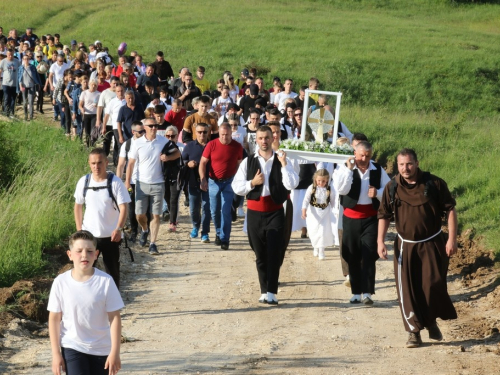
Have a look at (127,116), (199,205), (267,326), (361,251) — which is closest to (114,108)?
(127,116)

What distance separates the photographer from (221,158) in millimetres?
15086

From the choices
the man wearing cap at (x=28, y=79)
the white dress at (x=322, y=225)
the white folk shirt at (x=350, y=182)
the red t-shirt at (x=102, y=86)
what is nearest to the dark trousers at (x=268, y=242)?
the white folk shirt at (x=350, y=182)

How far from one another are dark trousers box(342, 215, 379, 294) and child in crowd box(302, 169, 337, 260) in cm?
215

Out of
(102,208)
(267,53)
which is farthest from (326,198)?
(267,53)

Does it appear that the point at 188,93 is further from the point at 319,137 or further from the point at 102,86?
the point at 319,137

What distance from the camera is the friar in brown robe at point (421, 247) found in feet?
33.0

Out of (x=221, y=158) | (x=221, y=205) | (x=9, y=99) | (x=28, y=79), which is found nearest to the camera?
(x=221, y=158)

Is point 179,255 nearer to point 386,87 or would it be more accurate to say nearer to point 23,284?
point 23,284

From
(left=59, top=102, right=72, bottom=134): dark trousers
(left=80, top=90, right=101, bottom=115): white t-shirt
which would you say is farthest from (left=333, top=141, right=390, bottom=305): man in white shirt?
(left=59, top=102, right=72, bottom=134): dark trousers

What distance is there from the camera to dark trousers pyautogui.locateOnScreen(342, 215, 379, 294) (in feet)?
39.1

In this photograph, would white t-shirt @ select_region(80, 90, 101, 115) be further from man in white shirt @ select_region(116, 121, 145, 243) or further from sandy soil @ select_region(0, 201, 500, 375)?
sandy soil @ select_region(0, 201, 500, 375)

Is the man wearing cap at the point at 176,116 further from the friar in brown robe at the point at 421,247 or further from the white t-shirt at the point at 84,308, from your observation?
the white t-shirt at the point at 84,308

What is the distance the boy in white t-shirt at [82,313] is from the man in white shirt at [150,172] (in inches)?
309

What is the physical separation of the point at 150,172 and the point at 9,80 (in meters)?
12.7
